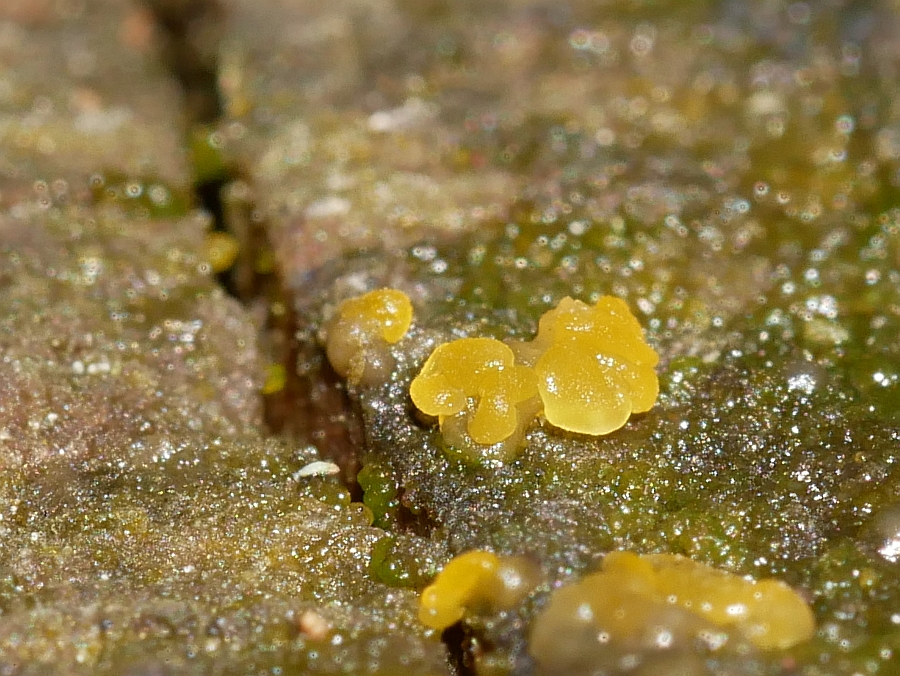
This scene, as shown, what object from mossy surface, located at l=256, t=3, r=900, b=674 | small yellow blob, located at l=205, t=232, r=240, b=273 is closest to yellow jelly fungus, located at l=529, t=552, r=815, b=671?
mossy surface, located at l=256, t=3, r=900, b=674

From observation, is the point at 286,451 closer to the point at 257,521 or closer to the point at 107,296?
the point at 257,521

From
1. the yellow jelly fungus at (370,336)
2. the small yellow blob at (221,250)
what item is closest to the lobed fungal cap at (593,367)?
the yellow jelly fungus at (370,336)

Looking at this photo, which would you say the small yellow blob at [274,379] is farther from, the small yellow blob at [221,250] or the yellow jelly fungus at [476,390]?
the yellow jelly fungus at [476,390]

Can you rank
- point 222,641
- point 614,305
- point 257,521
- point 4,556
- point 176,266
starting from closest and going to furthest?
point 222,641 < point 4,556 < point 257,521 < point 614,305 < point 176,266

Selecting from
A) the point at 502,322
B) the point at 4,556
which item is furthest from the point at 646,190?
the point at 4,556

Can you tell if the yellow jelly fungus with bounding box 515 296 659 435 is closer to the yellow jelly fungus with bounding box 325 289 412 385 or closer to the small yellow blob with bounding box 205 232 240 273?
the yellow jelly fungus with bounding box 325 289 412 385
